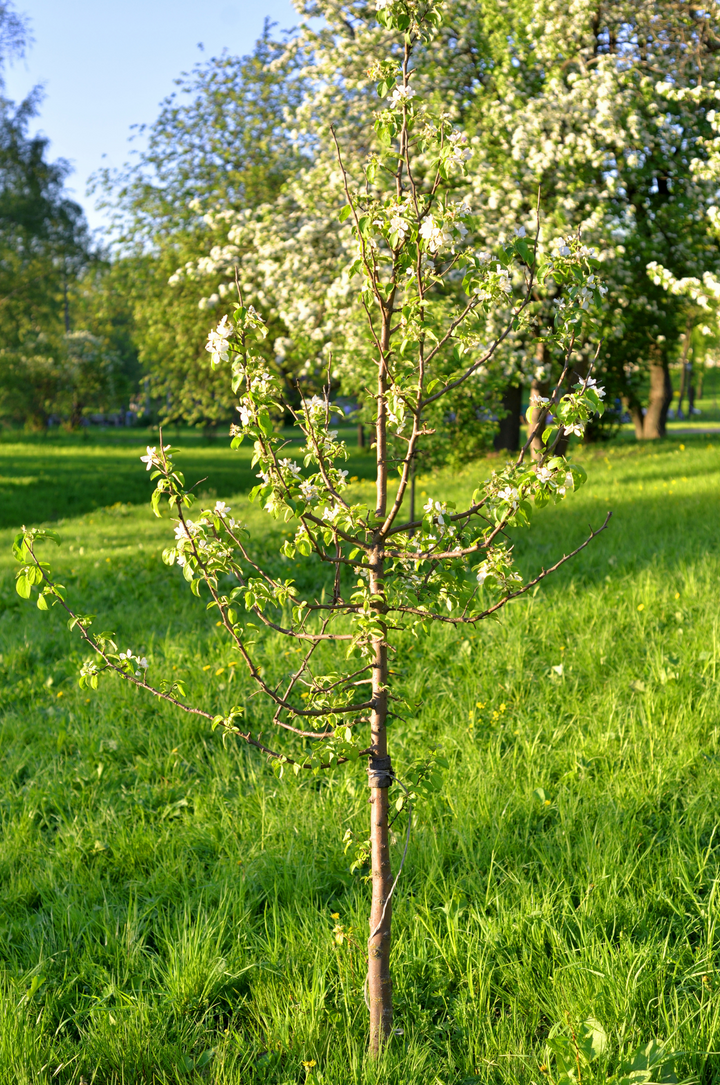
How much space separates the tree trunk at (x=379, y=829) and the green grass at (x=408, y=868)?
0.15 m

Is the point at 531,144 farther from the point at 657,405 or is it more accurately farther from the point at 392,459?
the point at 657,405

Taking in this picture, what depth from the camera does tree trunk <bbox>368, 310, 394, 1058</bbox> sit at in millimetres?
2535

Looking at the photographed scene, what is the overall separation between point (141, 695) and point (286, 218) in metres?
10.9

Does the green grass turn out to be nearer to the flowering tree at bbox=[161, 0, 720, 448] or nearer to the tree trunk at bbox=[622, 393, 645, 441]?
the flowering tree at bbox=[161, 0, 720, 448]

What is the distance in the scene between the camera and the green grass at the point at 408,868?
8.82 feet

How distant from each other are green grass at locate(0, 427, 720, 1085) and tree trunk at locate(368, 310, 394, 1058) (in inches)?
6.0

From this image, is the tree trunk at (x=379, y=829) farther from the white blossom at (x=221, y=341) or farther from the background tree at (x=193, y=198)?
the background tree at (x=193, y=198)

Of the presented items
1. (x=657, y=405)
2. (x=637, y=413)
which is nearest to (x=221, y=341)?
(x=657, y=405)

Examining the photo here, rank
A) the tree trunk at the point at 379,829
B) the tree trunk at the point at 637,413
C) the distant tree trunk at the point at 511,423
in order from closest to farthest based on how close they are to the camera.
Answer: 1. the tree trunk at the point at 379,829
2. the distant tree trunk at the point at 511,423
3. the tree trunk at the point at 637,413

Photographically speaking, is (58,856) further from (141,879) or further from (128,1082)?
(128,1082)

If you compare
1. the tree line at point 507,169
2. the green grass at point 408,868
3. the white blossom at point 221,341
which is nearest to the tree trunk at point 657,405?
the tree line at point 507,169

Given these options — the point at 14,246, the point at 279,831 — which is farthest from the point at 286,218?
the point at 14,246

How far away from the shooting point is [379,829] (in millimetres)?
2562

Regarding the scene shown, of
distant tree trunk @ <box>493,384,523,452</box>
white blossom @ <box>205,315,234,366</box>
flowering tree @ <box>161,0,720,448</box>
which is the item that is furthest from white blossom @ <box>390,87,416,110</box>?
distant tree trunk @ <box>493,384,523,452</box>
